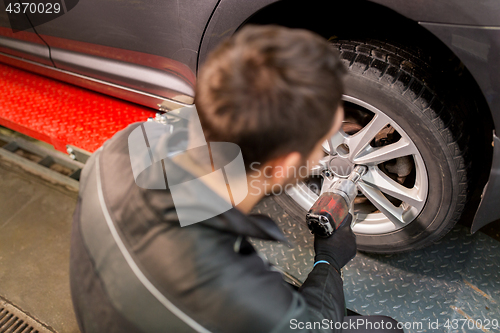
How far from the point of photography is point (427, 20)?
93 centimetres

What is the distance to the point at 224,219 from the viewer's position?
62 centimetres

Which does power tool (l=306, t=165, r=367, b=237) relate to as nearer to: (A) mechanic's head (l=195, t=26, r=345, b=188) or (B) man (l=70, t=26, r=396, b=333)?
(B) man (l=70, t=26, r=396, b=333)

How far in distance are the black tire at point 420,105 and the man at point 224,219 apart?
49 cm

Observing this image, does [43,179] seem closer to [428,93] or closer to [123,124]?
[123,124]

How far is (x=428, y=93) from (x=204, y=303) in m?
0.91

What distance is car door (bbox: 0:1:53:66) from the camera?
5.96ft

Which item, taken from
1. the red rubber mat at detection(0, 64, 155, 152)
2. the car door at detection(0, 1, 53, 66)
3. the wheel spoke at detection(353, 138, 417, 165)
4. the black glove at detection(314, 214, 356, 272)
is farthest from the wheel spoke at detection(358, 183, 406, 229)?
the car door at detection(0, 1, 53, 66)

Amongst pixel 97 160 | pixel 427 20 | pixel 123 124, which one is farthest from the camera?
pixel 123 124

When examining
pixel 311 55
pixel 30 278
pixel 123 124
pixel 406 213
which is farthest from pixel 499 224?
pixel 30 278

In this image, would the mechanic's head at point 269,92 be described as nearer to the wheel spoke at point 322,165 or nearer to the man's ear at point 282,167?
the man's ear at point 282,167

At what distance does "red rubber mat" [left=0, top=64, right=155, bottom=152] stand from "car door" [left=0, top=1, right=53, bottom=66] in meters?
0.24

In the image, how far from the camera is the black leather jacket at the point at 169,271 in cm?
60

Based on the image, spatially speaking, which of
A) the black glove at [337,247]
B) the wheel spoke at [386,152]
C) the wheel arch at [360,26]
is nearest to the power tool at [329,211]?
the black glove at [337,247]

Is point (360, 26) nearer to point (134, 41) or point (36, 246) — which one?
point (134, 41)
